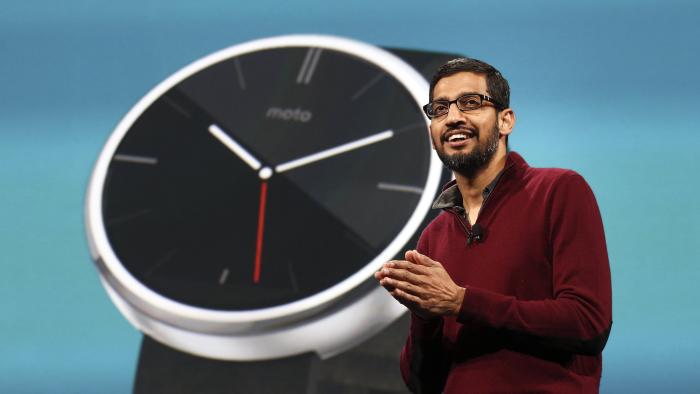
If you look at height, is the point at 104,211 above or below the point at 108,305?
above

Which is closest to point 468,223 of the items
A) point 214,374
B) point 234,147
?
point 214,374

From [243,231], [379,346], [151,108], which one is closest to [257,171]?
[243,231]

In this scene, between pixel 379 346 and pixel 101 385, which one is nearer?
pixel 379 346

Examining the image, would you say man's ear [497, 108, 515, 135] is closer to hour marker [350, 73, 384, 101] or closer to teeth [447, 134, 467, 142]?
teeth [447, 134, 467, 142]

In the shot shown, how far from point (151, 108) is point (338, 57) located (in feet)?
1.23

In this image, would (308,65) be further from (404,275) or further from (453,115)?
(404,275)

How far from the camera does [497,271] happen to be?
31.2 inches

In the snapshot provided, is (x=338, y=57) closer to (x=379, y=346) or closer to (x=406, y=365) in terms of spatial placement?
(x=379, y=346)

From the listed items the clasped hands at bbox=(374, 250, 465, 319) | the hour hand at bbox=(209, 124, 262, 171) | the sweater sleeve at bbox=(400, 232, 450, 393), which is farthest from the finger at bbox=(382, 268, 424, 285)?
the hour hand at bbox=(209, 124, 262, 171)

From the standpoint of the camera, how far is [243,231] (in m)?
1.54

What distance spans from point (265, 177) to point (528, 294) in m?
0.85

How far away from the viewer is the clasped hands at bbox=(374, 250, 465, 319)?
2.44ft

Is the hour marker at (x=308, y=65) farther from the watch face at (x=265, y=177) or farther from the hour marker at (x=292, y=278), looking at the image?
the hour marker at (x=292, y=278)

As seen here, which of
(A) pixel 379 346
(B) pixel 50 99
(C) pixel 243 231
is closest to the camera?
(A) pixel 379 346
